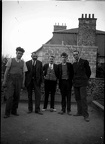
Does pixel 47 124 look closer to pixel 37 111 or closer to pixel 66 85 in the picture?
Answer: pixel 37 111

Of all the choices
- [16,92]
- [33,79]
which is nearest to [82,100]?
[33,79]

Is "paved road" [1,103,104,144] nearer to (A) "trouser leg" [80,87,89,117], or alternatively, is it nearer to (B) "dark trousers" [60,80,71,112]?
(A) "trouser leg" [80,87,89,117]

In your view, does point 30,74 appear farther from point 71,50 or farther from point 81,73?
point 71,50

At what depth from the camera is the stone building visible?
12.4 metres

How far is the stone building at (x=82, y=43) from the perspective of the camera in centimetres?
1236

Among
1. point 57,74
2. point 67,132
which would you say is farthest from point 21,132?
point 57,74

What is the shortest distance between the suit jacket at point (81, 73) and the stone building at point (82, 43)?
7006 millimetres

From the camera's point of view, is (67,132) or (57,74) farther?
(57,74)

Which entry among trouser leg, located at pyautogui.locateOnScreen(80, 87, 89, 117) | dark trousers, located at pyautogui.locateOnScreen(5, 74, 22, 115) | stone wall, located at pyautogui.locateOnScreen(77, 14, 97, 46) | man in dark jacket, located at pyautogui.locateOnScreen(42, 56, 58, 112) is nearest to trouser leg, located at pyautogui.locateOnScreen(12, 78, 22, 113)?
dark trousers, located at pyautogui.locateOnScreen(5, 74, 22, 115)

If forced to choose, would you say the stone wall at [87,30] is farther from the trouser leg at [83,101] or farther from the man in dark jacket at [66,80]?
the trouser leg at [83,101]

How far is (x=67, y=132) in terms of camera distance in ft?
12.6

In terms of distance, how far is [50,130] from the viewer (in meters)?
3.94

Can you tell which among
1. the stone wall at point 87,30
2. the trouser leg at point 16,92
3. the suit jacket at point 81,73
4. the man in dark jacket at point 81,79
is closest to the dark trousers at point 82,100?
the man in dark jacket at point 81,79

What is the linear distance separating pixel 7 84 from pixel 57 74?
1793 mm
